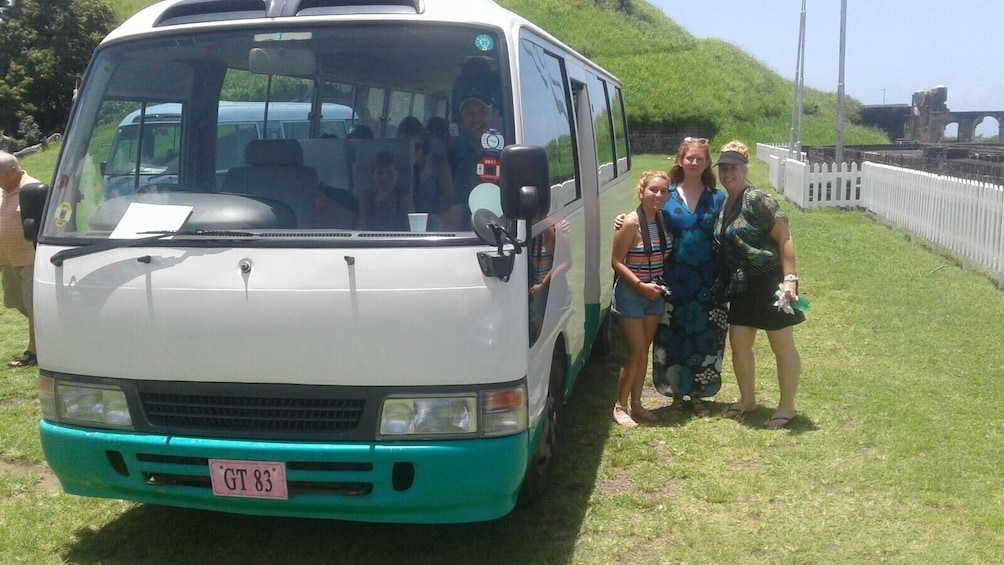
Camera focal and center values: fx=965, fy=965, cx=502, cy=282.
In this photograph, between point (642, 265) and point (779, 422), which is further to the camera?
point (779, 422)

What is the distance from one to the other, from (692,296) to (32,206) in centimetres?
370

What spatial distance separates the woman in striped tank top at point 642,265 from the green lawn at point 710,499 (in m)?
0.67

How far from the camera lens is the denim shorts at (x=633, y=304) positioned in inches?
228

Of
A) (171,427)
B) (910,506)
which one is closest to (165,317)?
(171,427)

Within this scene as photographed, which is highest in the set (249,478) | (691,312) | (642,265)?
(642,265)

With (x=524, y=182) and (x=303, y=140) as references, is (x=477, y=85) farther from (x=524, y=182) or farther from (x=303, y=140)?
(x=303, y=140)

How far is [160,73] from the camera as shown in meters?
4.23

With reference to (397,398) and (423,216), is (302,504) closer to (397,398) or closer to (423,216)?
(397,398)

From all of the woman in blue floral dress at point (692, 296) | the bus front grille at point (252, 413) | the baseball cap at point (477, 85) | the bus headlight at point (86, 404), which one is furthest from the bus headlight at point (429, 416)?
the woman in blue floral dress at point (692, 296)

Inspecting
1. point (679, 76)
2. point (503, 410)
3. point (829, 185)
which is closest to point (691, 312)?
point (503, 410)

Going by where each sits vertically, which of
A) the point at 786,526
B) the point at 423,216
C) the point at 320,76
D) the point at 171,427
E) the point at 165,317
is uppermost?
the point at 320,76

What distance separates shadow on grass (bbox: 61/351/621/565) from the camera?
14.1 ft

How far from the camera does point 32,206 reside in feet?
14.0

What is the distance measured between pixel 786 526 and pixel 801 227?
12.8m
